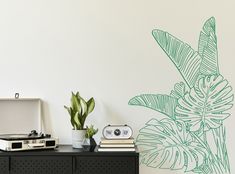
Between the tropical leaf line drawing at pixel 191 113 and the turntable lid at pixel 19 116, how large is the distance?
2.29ft

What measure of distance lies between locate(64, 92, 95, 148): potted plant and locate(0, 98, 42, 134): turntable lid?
0.28m

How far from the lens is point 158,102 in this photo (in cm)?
229

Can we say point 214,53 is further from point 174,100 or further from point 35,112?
point 35,112

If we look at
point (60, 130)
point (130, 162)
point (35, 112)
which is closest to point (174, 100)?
point (130, 162)

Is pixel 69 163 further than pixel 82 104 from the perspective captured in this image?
No

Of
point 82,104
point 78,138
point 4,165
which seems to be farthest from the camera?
point 82,104

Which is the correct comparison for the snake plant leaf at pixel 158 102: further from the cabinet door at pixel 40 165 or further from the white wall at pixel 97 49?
the cabinet door at pixel 40 165

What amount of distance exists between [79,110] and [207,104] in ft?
2.99

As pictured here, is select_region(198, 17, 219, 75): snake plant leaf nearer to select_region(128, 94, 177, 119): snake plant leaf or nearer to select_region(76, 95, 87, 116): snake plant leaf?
select_region(128, 94, 177, 119): snake plant leaf

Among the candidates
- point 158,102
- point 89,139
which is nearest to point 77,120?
point 89,139

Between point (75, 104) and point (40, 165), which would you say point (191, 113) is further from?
point (40, 165)

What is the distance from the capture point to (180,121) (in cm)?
229

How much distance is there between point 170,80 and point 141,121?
360 mm

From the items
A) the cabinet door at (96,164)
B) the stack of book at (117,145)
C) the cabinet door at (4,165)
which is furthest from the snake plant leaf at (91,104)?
the cabinet door at (4,165)
